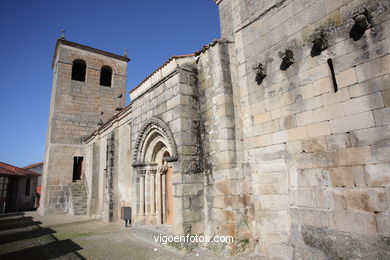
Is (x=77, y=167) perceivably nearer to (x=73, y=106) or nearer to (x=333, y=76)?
(x=73, y=106)

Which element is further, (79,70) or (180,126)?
(79,70)

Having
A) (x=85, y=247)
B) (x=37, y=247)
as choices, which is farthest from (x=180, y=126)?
(x=37, y=247)

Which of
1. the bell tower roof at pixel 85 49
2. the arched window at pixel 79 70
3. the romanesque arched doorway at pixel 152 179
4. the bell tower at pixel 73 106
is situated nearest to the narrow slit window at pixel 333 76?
the romanesque arched doorway at pixel 152 179

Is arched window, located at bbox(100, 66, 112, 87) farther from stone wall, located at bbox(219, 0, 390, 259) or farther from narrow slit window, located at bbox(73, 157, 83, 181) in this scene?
stone wall, located at bbox(219, 0, 390, 259)

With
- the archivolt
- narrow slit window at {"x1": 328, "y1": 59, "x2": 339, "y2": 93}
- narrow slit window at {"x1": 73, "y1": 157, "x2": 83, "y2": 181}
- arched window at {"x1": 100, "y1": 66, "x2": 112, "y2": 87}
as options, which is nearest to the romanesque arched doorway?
the archivolt

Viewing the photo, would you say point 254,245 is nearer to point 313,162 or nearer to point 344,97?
point 313,162

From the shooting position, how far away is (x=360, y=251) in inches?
127

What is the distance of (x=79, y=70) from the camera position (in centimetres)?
1700

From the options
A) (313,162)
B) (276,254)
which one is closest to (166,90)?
(313,162)

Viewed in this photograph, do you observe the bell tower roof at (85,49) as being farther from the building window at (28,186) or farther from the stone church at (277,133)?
the stone church at (277,133)

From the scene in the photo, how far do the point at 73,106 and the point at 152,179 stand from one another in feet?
38.0

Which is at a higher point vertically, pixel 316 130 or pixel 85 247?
pixel 316 130

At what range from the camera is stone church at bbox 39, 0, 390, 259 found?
129 inches

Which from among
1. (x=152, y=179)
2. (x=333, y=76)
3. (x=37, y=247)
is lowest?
(x=37, y=247)
